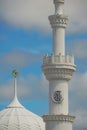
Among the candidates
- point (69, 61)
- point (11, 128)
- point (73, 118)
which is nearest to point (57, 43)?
point (69, 61)

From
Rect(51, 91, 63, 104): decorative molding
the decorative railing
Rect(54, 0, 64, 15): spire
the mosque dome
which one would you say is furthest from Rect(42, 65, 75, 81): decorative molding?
the mosque dome

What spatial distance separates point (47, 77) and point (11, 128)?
45.2 meters

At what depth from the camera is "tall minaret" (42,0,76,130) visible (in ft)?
254

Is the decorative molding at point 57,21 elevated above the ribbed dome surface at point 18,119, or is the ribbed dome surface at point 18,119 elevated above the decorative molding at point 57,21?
the decorative molding at point 57,21

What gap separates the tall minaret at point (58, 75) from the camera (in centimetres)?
7738

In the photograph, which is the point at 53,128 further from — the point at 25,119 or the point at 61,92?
the point at 25,119

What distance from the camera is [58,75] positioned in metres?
78.4

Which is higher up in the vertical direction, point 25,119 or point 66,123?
point 25,119

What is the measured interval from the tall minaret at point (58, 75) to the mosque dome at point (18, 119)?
148ft

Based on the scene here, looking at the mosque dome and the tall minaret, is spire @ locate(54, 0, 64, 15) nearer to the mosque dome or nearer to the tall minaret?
the tall minaret

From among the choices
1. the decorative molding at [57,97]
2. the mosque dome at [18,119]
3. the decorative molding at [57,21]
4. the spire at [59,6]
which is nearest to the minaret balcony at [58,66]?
the decorative molding at [57,97]

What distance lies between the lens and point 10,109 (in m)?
128

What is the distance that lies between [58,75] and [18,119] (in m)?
47.2

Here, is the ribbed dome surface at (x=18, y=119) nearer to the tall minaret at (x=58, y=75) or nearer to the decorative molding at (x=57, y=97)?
the tall minaret at (x=58, y=75)
